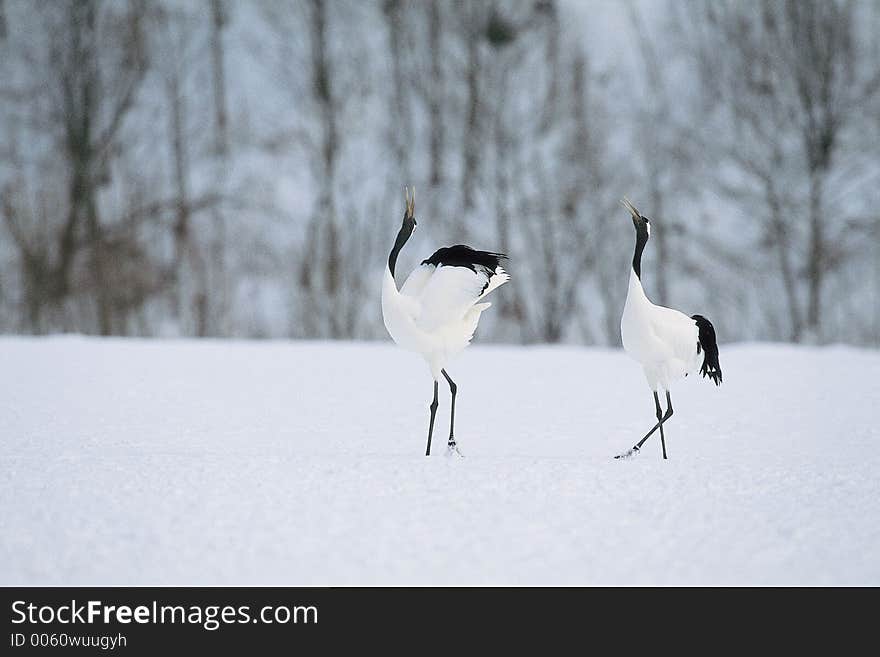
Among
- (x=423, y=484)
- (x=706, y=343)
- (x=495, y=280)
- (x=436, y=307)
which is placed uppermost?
(x=495, y=280)

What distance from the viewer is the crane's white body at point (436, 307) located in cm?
333

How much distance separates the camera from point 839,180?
10.4 metres

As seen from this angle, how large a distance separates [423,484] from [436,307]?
678 millimetres

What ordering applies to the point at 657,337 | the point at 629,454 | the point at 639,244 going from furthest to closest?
the point at 629,454, the point at 639,244, the point at 657,337

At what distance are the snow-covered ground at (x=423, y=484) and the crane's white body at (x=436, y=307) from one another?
0.47m

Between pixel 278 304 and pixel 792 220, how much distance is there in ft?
20.5

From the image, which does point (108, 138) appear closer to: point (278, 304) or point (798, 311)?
point (278, 304)

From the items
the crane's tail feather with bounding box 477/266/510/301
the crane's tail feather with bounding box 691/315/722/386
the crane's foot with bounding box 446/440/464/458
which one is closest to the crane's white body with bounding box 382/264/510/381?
the crane's tail feather with bounding box 477/266/510/301

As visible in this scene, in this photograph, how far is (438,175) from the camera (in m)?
11.4

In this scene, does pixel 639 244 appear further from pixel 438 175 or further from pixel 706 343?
pixel 438 175

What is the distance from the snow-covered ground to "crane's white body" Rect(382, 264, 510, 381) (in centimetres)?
47

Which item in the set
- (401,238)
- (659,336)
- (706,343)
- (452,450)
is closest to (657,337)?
(659,336)
